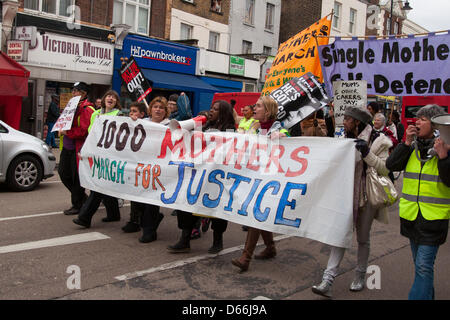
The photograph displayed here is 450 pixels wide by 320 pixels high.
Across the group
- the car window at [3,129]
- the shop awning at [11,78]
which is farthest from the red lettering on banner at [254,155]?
the shop awning at [11,78]

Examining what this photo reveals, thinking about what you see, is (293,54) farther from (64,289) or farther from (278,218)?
(64,289)

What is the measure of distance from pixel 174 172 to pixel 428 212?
294 centimetres

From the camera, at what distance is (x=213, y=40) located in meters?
25.4

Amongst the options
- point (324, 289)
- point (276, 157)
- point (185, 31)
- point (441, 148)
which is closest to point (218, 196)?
point (276, 157)

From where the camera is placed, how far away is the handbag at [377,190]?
4467mm

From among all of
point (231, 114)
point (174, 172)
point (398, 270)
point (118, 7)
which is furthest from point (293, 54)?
point (118, 7)

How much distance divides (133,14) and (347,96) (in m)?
16.1

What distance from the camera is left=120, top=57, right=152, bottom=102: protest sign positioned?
8.14 meters

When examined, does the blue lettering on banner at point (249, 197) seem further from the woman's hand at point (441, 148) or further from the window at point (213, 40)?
the window at point (213, 40)

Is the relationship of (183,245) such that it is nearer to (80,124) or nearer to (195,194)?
(195,194)

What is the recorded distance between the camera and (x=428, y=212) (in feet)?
12.4

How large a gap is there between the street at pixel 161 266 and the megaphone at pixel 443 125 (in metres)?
1.79

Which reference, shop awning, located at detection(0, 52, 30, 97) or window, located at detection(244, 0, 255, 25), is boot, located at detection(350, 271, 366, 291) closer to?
shop awning, located at detection(0, 52, 30, 97)
